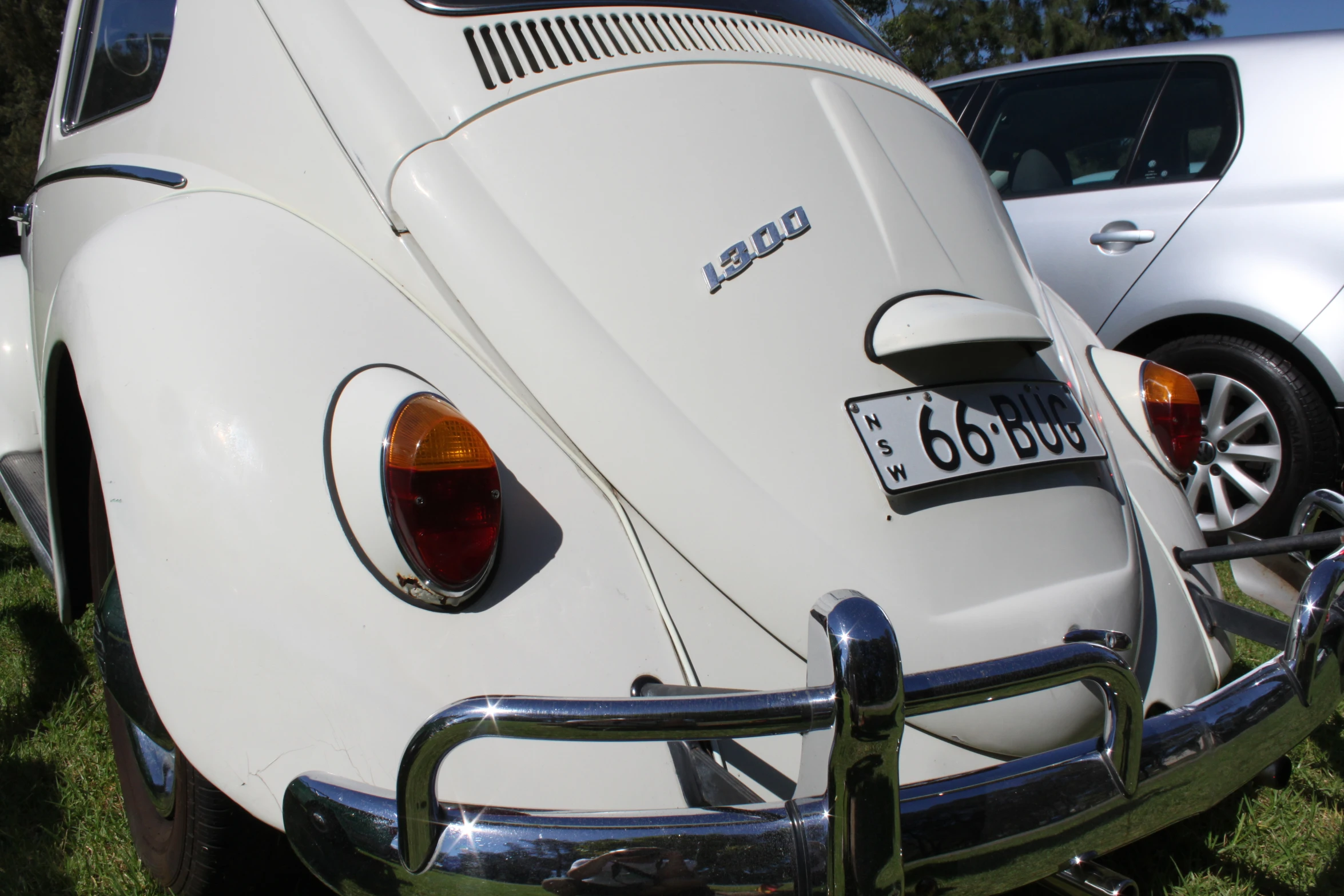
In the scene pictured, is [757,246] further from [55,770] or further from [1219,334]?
[1219,334]

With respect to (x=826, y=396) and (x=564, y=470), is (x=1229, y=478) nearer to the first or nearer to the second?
(x=826, y=396)

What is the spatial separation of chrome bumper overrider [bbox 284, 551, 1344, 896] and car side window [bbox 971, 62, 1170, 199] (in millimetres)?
3665

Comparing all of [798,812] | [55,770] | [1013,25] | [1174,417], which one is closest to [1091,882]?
[798,812]

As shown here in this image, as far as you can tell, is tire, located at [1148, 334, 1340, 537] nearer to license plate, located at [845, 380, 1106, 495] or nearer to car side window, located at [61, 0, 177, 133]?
license plate, located at [845, 380, 1106, 495]

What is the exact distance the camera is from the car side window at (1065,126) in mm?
4203

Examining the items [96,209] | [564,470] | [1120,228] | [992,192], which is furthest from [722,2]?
[1120,228]

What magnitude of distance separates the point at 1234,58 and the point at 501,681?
165 inches

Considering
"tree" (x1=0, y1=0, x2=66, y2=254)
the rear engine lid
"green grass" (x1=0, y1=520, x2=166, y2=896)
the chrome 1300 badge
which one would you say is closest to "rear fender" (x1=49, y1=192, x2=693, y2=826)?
the rear engine lid

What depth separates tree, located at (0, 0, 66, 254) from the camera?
15.1 metres

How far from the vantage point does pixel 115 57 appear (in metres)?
2.46

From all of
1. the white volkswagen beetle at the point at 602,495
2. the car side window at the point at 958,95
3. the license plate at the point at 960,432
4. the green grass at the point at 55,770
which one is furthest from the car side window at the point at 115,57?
the car side window at the point at 958,95

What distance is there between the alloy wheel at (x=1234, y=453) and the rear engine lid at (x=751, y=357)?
252 centimetres

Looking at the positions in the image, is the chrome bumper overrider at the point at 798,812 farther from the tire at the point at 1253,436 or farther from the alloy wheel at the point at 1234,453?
the alloy wheel at the point at 1234,453

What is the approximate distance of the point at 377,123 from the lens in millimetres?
1635
